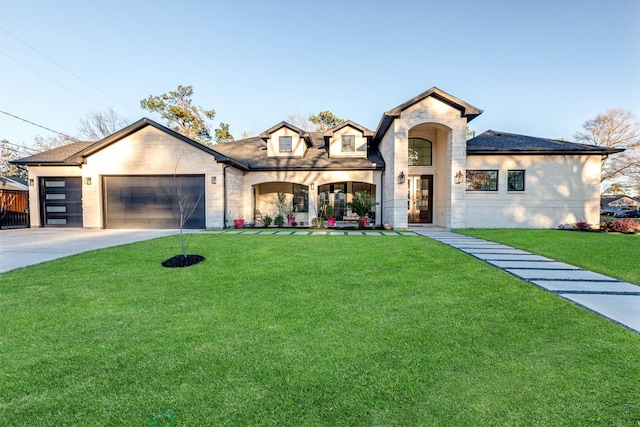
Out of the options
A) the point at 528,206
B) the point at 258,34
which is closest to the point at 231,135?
the point at 258,34

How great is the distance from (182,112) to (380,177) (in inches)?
779

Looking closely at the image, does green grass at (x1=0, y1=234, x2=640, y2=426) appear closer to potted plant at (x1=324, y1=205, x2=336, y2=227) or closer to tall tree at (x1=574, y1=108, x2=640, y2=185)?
potted plant at (x1=324, y1=205, x2=336, y2=227)

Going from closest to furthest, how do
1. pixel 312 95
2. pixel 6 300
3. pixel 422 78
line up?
pixel 6 300
pixel 422 78
pixel 312 95

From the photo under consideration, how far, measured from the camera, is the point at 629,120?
24969 mm

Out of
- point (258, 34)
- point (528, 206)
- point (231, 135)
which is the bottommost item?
point (528, 206)

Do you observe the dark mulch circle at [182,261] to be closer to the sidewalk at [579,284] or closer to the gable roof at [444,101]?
the sidewalk at [579,284]

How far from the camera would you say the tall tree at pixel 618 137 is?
2448cm

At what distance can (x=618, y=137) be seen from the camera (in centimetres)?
2539

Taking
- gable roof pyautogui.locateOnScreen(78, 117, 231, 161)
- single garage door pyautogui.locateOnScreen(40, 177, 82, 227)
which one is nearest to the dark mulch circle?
gable roof pyautogui.locateOnScreen(78, 117, 231, 161)

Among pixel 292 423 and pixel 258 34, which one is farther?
pixel 258 34

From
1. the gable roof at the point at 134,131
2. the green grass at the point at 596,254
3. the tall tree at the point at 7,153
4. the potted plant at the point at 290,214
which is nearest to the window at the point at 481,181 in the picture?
the green grass at the point at 596,254

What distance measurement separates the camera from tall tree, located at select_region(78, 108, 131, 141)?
26453 mm

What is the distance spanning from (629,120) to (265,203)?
1285 inches

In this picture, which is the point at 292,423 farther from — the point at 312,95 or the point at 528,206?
the point at 312,95
